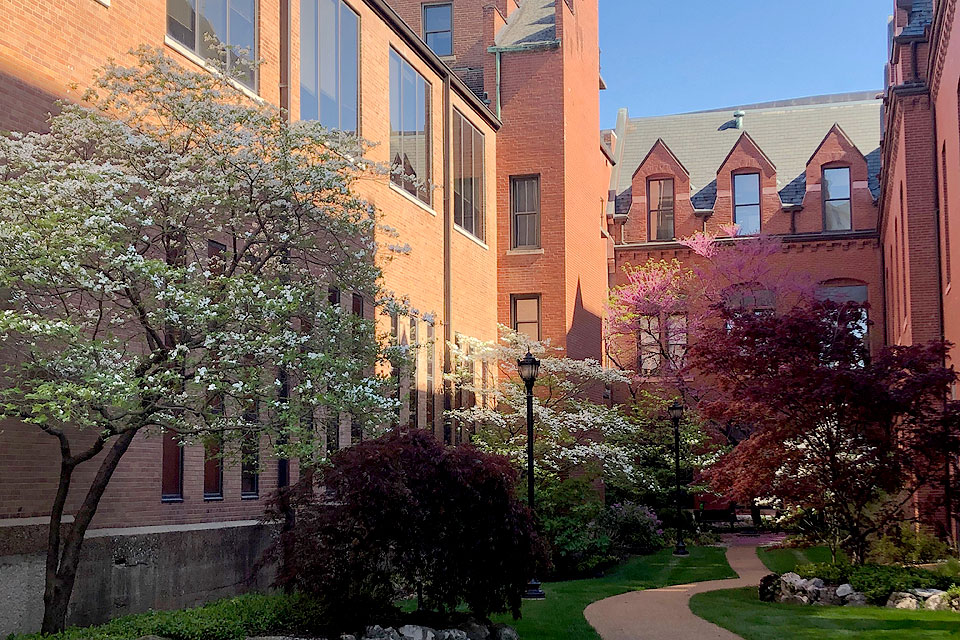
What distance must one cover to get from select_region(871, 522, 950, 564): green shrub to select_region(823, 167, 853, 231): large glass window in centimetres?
2350

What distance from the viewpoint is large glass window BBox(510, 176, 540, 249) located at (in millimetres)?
31859

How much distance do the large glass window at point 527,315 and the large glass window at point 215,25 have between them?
14.9 m

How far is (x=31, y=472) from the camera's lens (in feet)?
41.9

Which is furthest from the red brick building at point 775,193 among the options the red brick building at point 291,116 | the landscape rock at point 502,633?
the landscape rock at point 502,633

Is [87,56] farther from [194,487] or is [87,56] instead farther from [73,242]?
[194,487]

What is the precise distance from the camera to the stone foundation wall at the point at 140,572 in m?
12.1

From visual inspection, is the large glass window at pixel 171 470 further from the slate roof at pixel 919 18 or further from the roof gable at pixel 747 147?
the roof gable at pixel 747 147

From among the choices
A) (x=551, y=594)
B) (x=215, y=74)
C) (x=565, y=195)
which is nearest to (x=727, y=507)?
(x=565, y=195)

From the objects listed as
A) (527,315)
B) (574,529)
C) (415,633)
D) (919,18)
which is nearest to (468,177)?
(527,315)

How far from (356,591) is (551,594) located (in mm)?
7560

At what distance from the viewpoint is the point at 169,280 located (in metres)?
11.7

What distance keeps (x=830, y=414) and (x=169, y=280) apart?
11015 millimetres

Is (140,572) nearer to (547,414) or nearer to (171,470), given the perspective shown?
(171,470)

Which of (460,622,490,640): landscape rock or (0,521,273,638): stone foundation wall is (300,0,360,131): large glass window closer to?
Answer: (0,521,273,638): stone foundation wall
